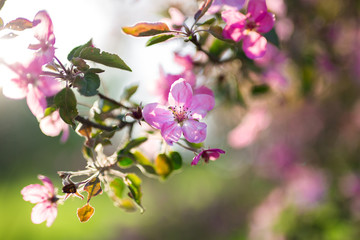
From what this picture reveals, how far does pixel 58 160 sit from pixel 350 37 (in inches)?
321

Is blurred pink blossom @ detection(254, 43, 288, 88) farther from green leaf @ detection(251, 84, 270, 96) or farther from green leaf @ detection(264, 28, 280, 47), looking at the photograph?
green leaf @ detection(264, 28, 280, 47)

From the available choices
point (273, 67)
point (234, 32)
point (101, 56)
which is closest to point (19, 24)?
point (101, 56)

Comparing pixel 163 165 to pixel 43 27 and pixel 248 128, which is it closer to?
pixel 43 27

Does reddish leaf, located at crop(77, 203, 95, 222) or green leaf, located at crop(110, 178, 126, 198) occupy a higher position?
green leaf, located at crop(110, 178, 126, 198)

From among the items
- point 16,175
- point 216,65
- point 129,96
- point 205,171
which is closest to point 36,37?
point 129,96

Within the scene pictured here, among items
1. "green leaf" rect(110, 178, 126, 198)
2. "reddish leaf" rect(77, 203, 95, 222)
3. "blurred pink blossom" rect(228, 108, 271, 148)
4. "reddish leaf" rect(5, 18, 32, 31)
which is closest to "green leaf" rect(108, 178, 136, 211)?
"green leaf" rect(110, 178, 126, 198)

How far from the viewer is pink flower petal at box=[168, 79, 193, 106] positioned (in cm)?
60

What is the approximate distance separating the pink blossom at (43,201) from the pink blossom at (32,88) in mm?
134

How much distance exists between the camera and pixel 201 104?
2.09 feet

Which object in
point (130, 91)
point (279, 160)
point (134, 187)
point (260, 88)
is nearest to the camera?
point (134, 187)

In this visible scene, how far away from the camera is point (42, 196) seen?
670 mm

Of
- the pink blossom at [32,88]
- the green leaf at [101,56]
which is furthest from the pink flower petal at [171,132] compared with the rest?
the pink blossom at [32,88]

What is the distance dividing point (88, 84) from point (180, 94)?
0.50 feet

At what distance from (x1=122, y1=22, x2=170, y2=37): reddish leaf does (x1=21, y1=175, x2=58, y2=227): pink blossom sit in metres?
0.31
